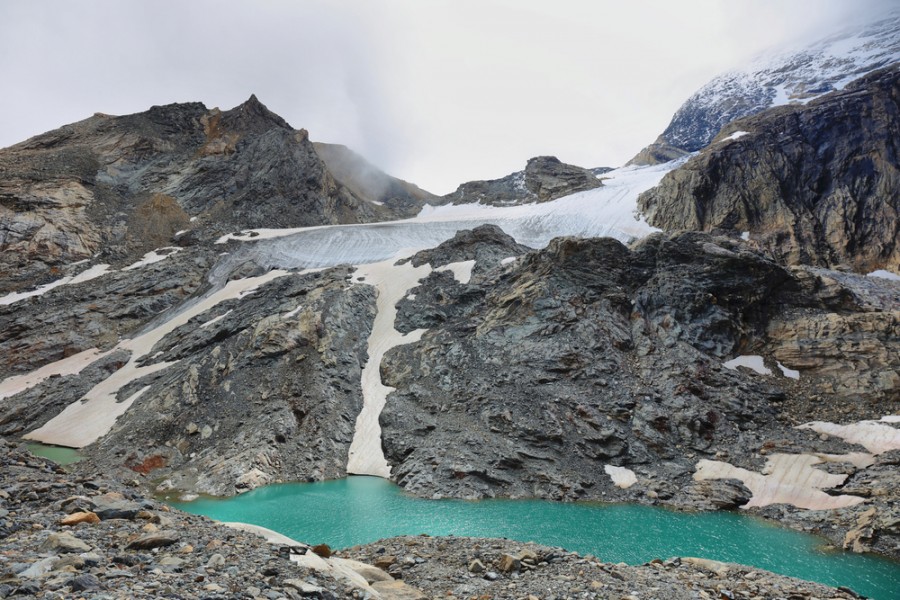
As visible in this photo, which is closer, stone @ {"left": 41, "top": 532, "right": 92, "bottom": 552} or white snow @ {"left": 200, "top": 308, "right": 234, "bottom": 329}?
stone @ {"left": 41, "top": 532, "right": 92, "bottom": 552}

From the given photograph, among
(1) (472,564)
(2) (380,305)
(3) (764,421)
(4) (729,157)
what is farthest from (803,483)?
(4) (729,157)

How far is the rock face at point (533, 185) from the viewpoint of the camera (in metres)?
90.7

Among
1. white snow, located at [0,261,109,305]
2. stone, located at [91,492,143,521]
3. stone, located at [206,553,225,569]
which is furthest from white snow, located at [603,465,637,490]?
white snow, located at [0,261,109,305]

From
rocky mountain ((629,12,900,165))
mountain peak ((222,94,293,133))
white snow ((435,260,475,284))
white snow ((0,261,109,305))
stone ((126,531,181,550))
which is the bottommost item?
stone ((126,531,181,550))

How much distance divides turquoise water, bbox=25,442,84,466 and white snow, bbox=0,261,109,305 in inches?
923

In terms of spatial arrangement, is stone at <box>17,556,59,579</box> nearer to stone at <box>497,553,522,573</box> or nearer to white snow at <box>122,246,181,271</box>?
stone at <box>497,553,522,573</box>

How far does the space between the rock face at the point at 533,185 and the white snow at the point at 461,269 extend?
44963mm

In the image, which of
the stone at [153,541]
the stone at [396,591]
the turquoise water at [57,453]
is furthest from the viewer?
the turquoise water at [57,453]

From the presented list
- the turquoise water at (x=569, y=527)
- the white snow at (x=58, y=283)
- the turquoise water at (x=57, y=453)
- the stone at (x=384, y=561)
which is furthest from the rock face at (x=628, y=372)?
the white snow at (x=58, y=283)

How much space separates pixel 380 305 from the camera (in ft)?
144

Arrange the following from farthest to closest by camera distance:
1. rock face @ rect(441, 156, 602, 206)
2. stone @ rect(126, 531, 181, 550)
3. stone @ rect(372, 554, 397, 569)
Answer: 1. rock face @ rect(441, 156, 602, 206)
2. stone @ rect(372, 554, 397, 569)
3. stone @ rect(126, 531, 181, 550)

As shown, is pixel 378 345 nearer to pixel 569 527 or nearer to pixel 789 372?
pixel 569 527

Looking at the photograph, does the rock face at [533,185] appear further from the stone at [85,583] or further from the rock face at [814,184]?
the stone at [85,583]

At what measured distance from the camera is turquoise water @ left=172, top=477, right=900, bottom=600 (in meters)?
16.2
